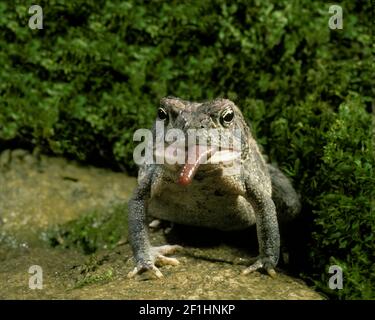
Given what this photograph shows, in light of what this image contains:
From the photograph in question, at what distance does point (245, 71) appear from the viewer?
596cm

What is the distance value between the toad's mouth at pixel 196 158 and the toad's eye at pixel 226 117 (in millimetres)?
189

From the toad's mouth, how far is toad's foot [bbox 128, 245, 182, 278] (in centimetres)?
67

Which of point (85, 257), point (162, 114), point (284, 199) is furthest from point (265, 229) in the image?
point (85, 257)

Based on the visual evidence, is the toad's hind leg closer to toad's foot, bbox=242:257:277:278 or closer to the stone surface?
the stone surface

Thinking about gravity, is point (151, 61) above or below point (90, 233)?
above

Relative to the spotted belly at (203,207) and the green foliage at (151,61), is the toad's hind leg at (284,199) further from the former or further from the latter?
the green foliage at (151,61)

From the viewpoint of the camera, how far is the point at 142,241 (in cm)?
426

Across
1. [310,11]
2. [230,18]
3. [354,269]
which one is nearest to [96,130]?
[230,18]

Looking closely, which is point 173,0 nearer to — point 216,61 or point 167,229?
point 216,61

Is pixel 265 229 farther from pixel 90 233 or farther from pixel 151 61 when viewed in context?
pixel 151 61

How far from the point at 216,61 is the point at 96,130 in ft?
4.60

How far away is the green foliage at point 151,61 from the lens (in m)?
5.90

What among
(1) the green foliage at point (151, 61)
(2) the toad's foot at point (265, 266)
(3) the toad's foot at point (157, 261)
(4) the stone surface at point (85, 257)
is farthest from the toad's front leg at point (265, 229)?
(1) the green foliage at point (151, 61)

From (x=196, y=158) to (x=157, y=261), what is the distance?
36.1 inches
